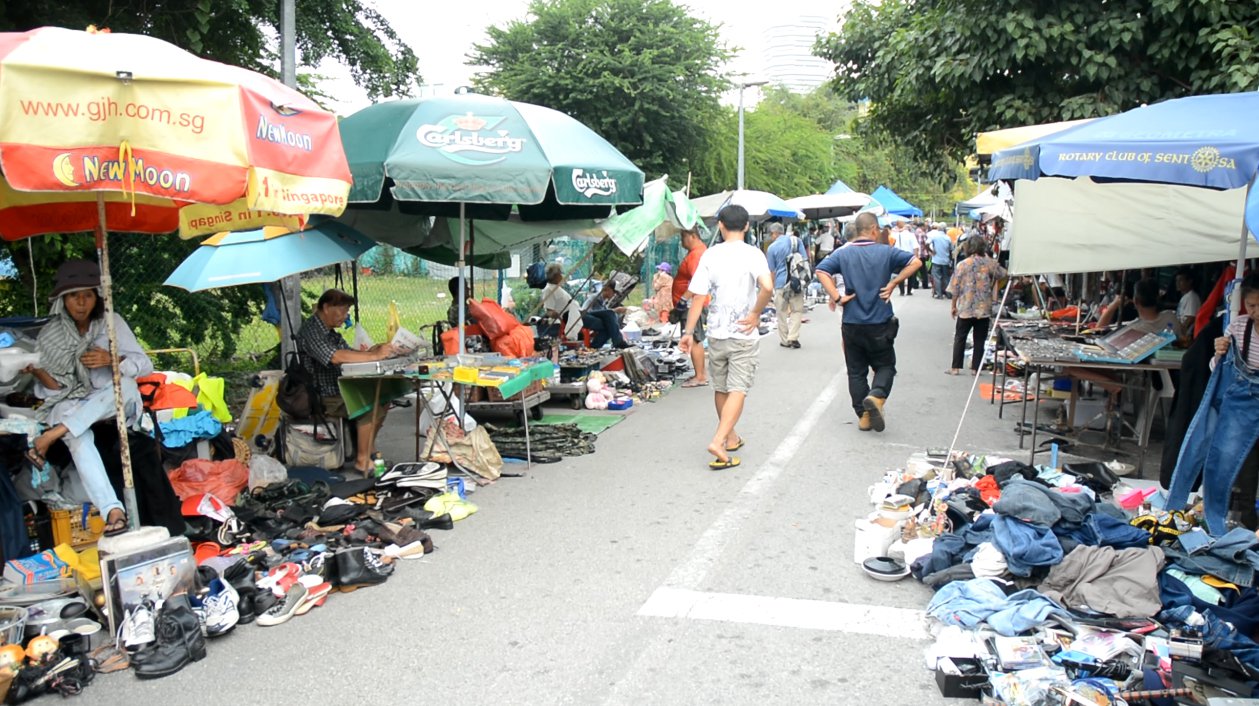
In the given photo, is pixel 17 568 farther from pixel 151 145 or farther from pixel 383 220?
pixel 383 220

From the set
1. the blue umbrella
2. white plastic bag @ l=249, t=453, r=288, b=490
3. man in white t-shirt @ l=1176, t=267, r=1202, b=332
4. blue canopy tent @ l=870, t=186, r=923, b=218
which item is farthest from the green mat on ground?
blue canopy tent @ l=870, t=186, r=923, b=218

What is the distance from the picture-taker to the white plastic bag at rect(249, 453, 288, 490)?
6.53 meters

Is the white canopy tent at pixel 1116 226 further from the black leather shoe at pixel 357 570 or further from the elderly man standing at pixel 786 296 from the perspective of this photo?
the black leather shoe at pixel 357 570

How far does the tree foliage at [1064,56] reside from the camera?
31.9ft

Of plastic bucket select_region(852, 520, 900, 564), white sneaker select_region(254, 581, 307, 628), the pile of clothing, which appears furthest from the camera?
plastic bucket select_region(852, 520, 900, 564)

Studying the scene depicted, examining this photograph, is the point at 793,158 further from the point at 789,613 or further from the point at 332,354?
the point at 789,613

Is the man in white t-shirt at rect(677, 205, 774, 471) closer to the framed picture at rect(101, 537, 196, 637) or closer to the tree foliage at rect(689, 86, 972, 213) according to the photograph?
the framed picture at rect(101, 537, 196, 637)

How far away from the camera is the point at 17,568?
4.79 meters

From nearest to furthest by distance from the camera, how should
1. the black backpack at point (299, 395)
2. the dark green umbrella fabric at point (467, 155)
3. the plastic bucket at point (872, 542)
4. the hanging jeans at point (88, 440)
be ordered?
the hanging jeans at point (88, 440), the plastic bucket at point (872, 542), the dark green umbrella fabric at point (467, 155), the black backpack at point (299, 395)

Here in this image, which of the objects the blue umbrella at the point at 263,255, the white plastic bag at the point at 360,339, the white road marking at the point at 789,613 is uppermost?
the blue umbrella at the point at 263,255

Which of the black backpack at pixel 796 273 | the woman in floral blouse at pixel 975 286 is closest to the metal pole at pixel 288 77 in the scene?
the woman in floral blouse at pixel 975 286

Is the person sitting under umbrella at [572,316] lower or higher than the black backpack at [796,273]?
lower

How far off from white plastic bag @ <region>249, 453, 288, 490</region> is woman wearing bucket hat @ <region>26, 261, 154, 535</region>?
4.26 feet

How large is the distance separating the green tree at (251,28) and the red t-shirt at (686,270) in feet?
13.6
